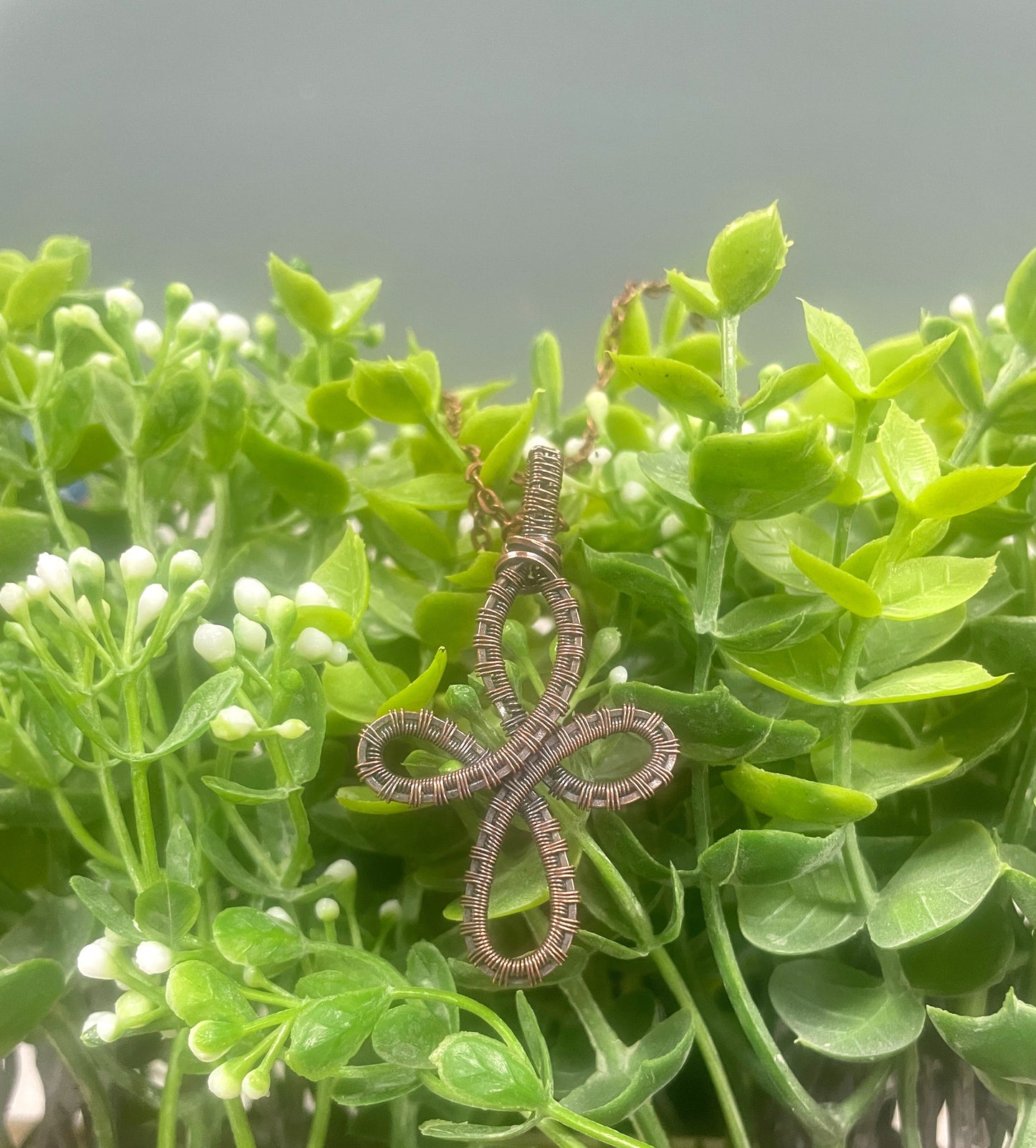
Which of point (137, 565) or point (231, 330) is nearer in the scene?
point (137, 565)

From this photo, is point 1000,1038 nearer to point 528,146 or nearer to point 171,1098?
point 171,1098

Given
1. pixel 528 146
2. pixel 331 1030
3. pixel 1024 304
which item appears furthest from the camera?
pixel 528 146

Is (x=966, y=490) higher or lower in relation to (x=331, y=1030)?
higher

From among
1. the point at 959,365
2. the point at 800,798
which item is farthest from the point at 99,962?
the point at 959,365

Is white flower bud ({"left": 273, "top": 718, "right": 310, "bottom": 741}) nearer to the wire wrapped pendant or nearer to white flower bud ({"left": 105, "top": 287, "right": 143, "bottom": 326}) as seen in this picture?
the wire wrapped pendant

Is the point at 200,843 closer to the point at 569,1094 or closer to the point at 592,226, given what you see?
the point at 569,1094

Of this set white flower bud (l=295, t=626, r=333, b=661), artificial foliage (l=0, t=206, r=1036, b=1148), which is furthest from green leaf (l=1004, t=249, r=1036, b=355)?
white flower bud (l=295, t=626, r=333, b=661)

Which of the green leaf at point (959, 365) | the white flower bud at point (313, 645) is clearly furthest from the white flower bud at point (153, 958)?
the green leaf at point (959, 365)
